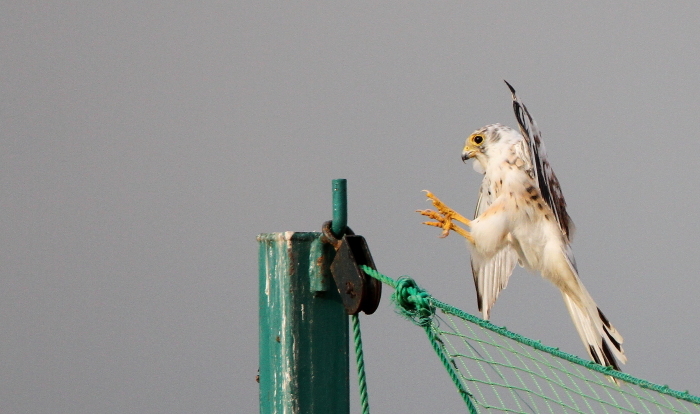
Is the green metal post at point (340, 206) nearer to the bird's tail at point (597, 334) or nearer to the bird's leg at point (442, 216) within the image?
the bird's leg at point (442, 216)

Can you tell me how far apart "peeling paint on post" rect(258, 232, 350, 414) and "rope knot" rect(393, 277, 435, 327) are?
120 millimetres

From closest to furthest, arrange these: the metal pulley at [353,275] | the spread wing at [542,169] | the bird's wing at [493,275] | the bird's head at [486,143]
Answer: the metal pulley at [353,275], the spread wing at [542,169], the bird's head at [486,143], the bird's wing at [493,275]

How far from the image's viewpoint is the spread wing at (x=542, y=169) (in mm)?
2977

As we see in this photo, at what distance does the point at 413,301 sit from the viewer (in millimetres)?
1603

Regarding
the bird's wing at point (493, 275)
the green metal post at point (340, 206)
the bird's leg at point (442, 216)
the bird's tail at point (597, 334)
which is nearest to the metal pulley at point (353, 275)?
the green metal post at point (340, 206)

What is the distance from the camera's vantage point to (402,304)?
1.61 m

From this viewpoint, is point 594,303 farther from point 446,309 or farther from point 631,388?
point 446,309

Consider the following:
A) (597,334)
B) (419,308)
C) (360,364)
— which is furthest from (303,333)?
(597,334)

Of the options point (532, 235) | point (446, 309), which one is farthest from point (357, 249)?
point (532, 235)

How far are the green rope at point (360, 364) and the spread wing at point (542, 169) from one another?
1.57m

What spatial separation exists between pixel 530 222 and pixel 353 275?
1.73 metres

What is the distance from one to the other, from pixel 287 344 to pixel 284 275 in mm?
136

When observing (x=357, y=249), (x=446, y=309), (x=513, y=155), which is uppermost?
(x=513, y=155)

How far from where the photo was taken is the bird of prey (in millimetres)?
3021
